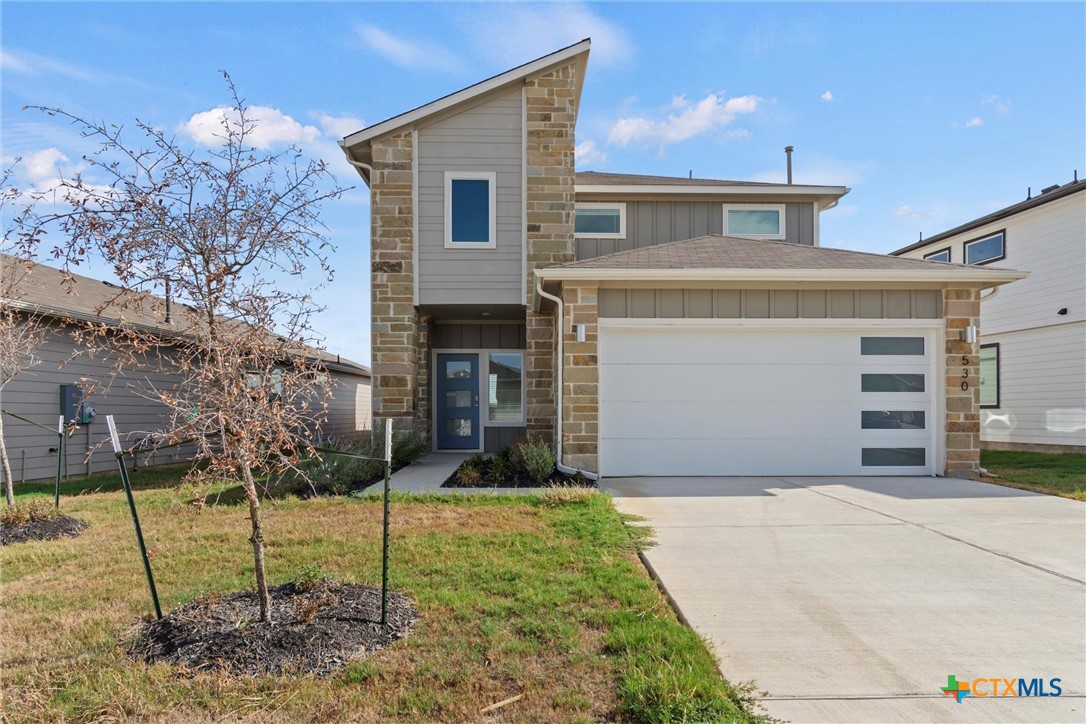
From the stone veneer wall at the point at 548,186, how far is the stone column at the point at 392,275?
2.21 m

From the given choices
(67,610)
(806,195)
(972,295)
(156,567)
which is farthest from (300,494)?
(806,195)

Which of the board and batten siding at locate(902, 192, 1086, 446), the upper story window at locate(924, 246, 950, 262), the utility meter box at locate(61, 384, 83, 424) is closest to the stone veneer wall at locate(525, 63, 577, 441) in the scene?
the utility meter box at locate(61, 384, 83, 424)

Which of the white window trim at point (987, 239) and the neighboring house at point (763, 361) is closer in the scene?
the neighboring house at point (763, 361)

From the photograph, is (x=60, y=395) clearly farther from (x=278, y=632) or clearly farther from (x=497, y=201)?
(x=278, y=632)

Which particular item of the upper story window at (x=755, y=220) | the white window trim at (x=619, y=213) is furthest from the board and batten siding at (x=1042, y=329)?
the white window trim at (x=619, y=213)

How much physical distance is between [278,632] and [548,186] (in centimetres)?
888

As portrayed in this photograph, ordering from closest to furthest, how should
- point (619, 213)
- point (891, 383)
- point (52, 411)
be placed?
1. point (891, 383)
2. point (52, 411)
3. point (619, 213)

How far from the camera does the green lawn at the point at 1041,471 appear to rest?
7773 mm

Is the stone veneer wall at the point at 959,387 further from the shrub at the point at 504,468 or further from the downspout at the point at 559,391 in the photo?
the shrub at the point at 504,468

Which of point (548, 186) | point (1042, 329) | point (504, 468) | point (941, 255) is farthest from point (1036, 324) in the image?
point (504, 468)

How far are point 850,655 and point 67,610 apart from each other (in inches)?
195

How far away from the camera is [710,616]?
11.8ft

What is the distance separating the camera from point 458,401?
12.6 meters

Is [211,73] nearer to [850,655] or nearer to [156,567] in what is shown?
[156,567]
